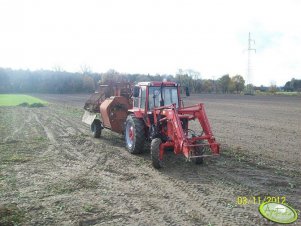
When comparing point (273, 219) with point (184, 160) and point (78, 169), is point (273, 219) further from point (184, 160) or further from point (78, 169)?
point (78, 169)

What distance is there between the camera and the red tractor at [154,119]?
8258 millimetres

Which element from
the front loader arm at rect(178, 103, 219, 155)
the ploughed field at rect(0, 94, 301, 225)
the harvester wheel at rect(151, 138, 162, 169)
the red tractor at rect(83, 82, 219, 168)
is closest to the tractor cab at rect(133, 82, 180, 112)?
the red tractor at rect(83, 82, 219, 168)

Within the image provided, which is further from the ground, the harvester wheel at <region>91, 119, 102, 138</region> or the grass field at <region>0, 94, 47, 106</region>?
the grass field at <region>0, 94, 47, 106</region>

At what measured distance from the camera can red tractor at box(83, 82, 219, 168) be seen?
8258 millimetres

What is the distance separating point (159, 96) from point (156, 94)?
115mm

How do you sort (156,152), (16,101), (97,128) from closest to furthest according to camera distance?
1. (156,152)
2. (97,128)
3. (16,101)

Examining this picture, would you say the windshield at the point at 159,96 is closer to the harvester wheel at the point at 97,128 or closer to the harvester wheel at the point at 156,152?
the harvester wheel at the point at 156,152

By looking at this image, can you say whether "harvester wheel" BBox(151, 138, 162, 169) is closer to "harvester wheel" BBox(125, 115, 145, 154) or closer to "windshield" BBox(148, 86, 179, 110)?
"harvester wheel" BBox(125, 115, 145, 154)

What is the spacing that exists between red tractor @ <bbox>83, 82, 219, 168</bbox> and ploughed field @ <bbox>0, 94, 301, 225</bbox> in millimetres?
518

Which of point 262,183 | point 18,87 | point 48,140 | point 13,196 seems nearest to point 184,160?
point 262,183

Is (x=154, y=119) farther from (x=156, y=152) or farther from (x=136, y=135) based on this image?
(x=156, y=152)

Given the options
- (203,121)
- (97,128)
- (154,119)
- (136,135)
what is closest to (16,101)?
(97,128)

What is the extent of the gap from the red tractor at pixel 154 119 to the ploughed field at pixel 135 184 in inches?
20.4

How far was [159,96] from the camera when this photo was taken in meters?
10.1
